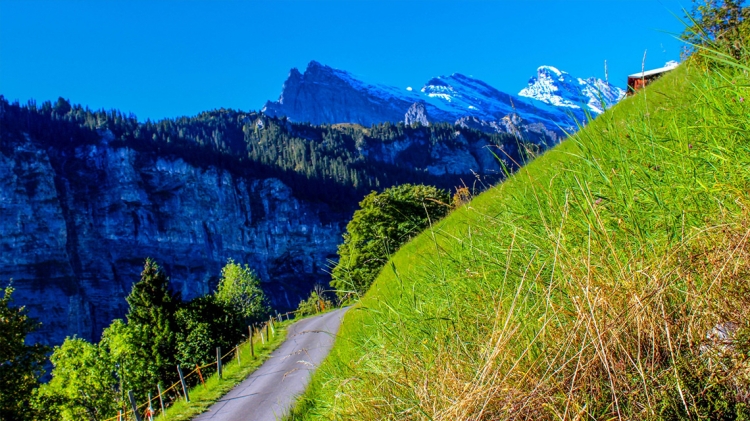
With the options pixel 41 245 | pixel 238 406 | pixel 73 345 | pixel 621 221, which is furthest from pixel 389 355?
pixel 41 245

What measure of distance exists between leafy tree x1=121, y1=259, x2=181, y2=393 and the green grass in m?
19.6

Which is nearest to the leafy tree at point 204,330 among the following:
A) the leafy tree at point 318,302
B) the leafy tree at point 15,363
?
the leafy tree at point 318,302

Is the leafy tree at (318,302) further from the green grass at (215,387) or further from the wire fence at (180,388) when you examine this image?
the green grass at (215,387)

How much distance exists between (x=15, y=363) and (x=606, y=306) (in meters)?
42.8

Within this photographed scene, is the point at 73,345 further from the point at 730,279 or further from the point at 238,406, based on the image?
the point at 730,279

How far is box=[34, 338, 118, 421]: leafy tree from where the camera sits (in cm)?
5756

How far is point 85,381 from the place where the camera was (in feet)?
196

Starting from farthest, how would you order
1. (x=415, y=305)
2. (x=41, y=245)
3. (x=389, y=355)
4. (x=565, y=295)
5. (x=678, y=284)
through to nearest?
(x=41, y=245) → (x=415, y=305) → (x=389, y=355) → (x=565, y=295) → (x=678, y=284)

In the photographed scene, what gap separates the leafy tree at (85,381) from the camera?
189 feet

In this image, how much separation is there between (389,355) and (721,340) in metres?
2.00

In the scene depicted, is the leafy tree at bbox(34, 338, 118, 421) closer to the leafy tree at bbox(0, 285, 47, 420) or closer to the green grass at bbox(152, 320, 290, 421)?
the leafy tree at bbox(0, 285, 47, 420)

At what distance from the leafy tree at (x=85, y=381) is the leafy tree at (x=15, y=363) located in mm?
24227

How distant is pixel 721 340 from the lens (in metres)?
1.89

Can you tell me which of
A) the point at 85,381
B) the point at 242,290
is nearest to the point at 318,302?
the point at 85,381
